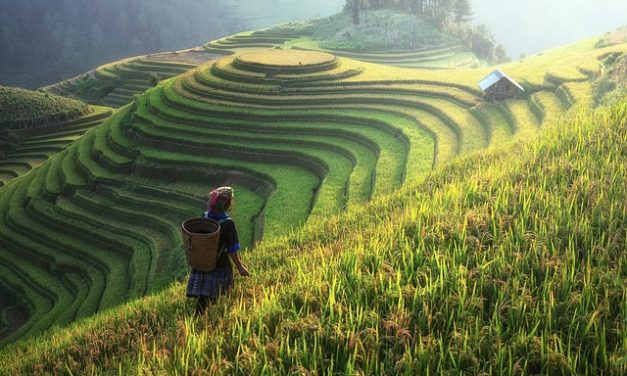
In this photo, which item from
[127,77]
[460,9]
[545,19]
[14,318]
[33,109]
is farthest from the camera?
[545,19]

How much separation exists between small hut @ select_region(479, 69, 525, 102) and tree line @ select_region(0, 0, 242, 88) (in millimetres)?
97115

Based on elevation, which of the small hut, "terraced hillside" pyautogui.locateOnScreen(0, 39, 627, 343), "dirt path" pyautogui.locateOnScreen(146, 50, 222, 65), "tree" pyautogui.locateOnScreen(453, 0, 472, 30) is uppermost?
"tree" pyautogui.locateOnScreen(453, 0, 472, 30)

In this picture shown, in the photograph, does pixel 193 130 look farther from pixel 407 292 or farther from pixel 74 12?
pixel 74 12

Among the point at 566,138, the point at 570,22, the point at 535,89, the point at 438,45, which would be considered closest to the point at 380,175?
the point at 566,138

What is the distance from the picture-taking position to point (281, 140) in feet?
69.1

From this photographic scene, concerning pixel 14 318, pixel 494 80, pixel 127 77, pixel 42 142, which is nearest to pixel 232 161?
pixel 14 318

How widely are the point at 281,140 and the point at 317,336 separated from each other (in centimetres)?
1764

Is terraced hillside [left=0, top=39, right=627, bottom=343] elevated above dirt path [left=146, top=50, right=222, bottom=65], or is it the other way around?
dirt path [left=146, top=50, right=222, bottom=65]

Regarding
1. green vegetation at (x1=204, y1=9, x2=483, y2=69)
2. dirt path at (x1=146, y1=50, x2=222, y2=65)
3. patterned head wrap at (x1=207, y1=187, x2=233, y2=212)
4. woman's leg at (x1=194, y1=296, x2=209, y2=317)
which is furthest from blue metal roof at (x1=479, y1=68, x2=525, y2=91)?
dirt path at (x1=146, y1=50, x2=222, y2=65)

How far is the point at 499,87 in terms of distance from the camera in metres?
20.8

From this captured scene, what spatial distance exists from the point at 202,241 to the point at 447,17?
2680 inches

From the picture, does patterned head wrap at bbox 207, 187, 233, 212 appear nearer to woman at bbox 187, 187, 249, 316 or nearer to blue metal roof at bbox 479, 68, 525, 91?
woman at bbox 187, 187, 249, 316

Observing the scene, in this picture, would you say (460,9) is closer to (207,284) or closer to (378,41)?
(378,41)

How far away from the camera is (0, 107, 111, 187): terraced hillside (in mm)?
33844
